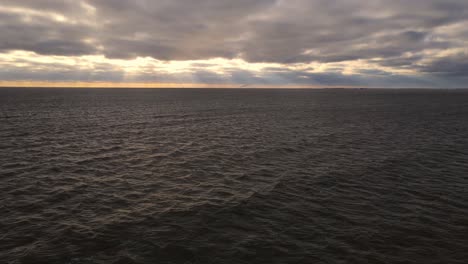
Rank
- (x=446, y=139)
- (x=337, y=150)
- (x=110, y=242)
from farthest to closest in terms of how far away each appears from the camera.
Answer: (x=446, y=139), (x=337, y=150), (x=110, y=242)

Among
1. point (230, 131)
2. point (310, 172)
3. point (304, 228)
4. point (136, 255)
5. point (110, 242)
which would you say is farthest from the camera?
point (230, 131)

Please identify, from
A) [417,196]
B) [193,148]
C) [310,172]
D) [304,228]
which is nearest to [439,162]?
[417,196]

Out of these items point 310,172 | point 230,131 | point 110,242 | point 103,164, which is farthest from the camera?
point 230,131

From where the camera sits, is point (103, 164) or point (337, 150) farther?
point (337, 150)

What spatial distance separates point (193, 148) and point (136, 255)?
94.6 ft

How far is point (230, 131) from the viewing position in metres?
62.8

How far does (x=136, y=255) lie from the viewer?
647 inches

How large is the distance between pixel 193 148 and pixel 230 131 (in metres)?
19.0

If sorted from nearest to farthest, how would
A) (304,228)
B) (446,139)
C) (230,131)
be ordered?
(304,228), (446,139), (230,131)

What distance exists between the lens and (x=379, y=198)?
81.3ft

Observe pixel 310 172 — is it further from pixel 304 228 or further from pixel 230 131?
pixel 230 131

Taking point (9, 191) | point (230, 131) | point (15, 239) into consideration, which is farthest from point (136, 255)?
point (230, 131)

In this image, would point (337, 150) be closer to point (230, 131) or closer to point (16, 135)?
point (230, 131)

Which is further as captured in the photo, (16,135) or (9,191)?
(16,135)
